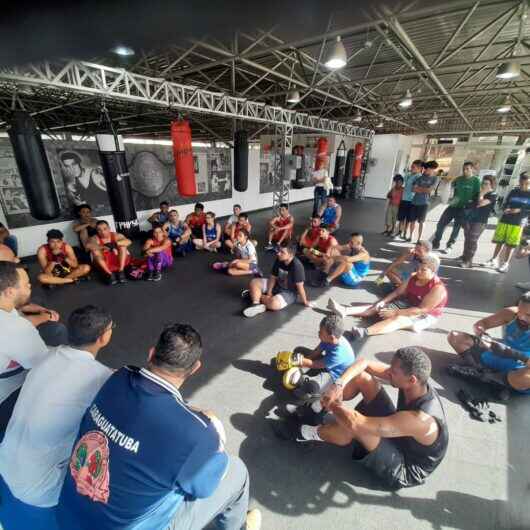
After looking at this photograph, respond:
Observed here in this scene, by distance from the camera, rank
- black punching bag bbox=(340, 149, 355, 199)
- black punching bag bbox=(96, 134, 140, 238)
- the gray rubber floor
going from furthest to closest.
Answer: black punching bag bbox=(340, 149, 355, 199) → black punching bag bbox=(96, 134, 140, 238) → the gray rubber floor

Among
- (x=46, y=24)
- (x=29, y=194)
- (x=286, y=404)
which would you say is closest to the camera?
(x=46, y=24)

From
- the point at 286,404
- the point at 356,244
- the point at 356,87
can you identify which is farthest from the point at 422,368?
the point at 356,87

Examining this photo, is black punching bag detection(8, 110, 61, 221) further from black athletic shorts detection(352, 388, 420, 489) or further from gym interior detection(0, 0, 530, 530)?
black athletic shorts detection(352, 388, 420, 489)

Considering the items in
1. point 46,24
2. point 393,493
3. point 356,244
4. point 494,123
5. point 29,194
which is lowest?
point 393,493

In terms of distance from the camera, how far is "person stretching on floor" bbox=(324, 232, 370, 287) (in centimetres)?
441

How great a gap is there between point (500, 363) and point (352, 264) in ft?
7.26

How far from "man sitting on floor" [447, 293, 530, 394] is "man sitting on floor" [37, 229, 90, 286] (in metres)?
4.95

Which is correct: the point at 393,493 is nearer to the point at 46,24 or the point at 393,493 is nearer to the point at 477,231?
the point at 46,24

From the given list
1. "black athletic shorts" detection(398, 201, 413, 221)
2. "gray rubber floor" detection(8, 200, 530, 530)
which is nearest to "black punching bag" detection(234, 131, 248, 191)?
"gray rubber floor" detection(8, 200, 530, 530)

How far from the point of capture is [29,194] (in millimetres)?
3332

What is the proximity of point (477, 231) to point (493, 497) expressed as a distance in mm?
4474

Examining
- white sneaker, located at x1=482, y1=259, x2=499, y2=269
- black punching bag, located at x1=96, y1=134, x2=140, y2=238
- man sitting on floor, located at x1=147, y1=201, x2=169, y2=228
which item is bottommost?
white sneaker, located at x1=482, y1=259, x2=499, y2=269

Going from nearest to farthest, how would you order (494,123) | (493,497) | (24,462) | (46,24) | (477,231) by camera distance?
(46,24), (24,462), (493,497), (477,231), (494,123)

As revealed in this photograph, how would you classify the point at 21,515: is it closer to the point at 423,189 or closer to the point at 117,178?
the point at 117,178
